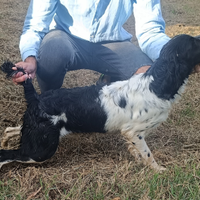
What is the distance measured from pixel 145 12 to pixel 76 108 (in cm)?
160

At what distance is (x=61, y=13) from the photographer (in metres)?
3.24

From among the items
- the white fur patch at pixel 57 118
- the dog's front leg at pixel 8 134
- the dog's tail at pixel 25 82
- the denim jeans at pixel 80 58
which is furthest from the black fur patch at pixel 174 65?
the dog's front leg at pixel 8 134

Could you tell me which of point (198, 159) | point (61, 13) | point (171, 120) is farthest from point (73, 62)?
point (198, 159)

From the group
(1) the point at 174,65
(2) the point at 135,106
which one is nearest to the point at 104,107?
(2) the point at 135,106

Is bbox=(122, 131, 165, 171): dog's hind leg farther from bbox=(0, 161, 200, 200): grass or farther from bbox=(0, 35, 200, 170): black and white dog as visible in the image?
bbox=(0, 161, 200, 200): grass

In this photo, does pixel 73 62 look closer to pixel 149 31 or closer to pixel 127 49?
pixel 127 49

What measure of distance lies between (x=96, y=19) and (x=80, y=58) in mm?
516

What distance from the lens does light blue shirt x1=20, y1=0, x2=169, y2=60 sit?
9.85 ft

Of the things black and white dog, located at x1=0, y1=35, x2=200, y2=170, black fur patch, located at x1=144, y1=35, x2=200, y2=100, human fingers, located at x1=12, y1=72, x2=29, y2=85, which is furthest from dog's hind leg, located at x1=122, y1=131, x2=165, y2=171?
human fingers, located at x1=12, y1=72, x2=29, y2=85

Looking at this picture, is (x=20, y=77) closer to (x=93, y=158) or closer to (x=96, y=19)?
(x=93, y=158)

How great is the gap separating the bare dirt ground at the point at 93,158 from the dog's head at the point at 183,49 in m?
1.04

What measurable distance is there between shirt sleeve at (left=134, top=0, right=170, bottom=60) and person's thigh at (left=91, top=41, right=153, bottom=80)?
5.1 inches

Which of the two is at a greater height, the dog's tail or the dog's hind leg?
the dog's tail

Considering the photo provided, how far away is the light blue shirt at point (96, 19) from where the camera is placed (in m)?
3.00
